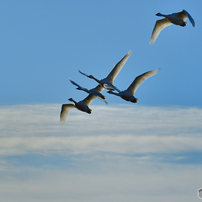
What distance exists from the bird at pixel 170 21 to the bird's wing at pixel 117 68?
6.87 ft

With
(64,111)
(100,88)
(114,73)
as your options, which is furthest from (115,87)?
(64,111)

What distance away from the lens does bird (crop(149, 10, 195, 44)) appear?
73.6 ft

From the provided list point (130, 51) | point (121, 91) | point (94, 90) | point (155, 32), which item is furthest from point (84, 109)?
point (155, 32)

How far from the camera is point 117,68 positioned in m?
24.3

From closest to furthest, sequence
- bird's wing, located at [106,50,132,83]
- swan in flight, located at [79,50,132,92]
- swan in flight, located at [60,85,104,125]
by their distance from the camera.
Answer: swan in flight, located at [79,50,132,92], bird's wing, located at [106,50,132,83], swan in flight, located at [60,85,104,125]

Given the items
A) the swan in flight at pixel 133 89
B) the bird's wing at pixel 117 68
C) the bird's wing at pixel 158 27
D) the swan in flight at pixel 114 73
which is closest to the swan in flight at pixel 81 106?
the swan in flight at pixel 114 73

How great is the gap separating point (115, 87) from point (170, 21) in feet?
16.5

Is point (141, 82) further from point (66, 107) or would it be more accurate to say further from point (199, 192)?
point (199, 192)

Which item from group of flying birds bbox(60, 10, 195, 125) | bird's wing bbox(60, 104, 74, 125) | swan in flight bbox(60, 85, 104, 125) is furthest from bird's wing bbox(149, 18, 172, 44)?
bird's wing bbox(60, 104, 74, 125)

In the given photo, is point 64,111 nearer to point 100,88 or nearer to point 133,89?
point 100,88

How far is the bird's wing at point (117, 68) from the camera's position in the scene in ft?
79.3

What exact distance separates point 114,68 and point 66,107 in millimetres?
4159

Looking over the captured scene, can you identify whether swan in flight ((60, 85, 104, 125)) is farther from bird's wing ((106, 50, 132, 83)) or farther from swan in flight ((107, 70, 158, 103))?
swan in flight ((107, 70, 158, 103))

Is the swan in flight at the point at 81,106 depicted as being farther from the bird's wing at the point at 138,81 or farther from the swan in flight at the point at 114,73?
the bird's wing at the point at 138,81
